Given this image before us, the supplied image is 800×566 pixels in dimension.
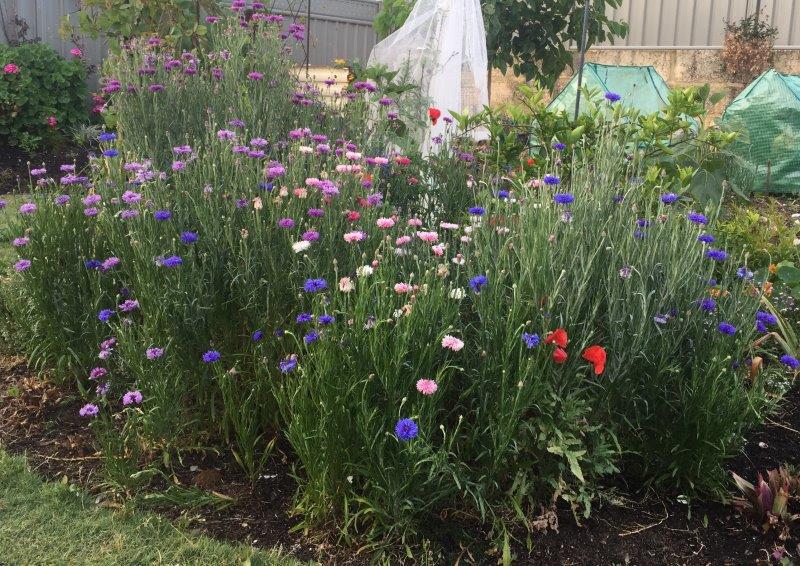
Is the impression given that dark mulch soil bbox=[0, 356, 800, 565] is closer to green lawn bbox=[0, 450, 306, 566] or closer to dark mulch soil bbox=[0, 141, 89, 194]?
green lawn bbox=[0, 450, 306, 566]

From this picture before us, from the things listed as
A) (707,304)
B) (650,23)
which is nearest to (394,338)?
(707,304)

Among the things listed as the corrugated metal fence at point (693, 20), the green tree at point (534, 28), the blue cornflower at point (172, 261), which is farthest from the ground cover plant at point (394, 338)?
the corrugated metal fence at point (693, 20)

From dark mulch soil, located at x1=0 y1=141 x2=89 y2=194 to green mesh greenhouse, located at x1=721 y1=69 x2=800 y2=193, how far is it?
629cm

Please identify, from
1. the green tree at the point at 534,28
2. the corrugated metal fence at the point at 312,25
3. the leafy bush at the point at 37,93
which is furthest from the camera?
the corrugated metal fence at the point at 312,25

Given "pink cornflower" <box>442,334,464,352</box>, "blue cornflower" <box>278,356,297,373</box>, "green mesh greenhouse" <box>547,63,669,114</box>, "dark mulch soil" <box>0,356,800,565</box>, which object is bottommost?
"dark mulch soil" <box>0,356,800,565</box>

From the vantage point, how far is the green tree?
7.53 meters

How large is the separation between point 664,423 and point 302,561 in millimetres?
1216

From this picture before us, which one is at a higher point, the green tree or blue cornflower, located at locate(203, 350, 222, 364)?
the green tree

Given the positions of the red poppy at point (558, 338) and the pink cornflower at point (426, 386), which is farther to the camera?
the red poppy at point (558, 338)

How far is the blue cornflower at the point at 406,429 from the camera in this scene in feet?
6.96

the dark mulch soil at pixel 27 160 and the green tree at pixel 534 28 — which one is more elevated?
the green tree at pixel 534 28

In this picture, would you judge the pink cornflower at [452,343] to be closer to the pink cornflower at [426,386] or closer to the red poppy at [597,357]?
the pink cornflower at [426,386]

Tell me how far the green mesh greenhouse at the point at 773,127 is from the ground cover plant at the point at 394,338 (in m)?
4.66

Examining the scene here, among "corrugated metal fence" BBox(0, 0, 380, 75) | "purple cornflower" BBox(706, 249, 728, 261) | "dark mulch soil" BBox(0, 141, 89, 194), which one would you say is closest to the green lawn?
"purple cornflower" BBox(706, 249, 728, 261)
